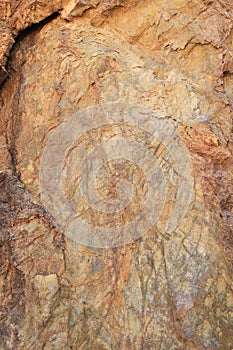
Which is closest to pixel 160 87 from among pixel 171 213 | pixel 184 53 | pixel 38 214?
pixel 184 53

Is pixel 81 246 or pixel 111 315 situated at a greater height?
pixel 81 246

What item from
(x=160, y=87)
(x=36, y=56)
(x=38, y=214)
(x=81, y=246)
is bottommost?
(x=81, y=246)

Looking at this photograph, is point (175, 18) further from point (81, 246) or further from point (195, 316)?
point (195, 316)

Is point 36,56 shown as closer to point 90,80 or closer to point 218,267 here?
point 90,80

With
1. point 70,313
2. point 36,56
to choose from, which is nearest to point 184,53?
point 36,56

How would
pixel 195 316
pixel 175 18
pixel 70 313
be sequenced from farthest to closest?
pixel 175 18 → pixel 70 313 → pixel 195 316

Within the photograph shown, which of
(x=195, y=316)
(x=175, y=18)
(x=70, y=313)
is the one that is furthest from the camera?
(x=175, y=18)

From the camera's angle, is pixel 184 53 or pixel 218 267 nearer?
pixel 218 267
